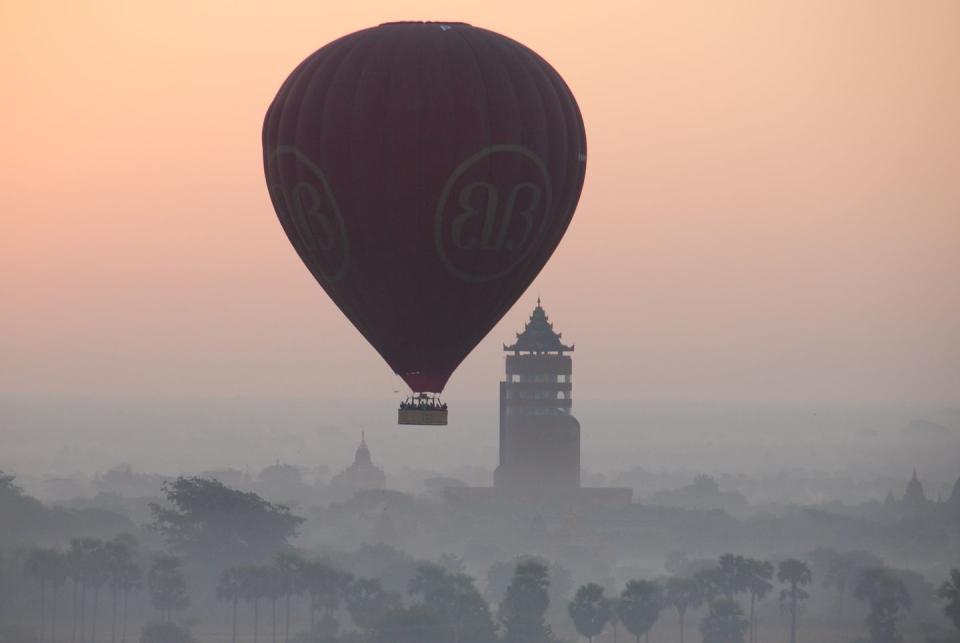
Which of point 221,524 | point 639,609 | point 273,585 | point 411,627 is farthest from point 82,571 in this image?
point 639,609

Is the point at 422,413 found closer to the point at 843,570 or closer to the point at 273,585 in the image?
the point at 273,585

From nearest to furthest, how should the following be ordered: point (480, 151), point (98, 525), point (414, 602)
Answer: point (480, 151) → point (414, 602) → point (98, 525)

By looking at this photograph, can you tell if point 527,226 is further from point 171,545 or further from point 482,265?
point 171,545

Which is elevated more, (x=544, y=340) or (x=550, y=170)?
(x=544, y=340)

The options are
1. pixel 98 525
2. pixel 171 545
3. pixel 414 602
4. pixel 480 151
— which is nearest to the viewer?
pixel 480 151

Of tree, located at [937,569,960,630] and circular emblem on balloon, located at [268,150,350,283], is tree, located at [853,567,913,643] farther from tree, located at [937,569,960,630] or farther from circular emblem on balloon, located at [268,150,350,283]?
circular emblem on balloon, located at [268,150,350,283]

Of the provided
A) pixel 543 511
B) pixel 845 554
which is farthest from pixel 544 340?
pixel 845 554
